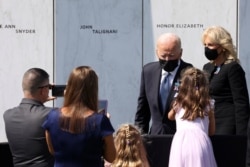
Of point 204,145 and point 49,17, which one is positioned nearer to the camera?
point 204,145

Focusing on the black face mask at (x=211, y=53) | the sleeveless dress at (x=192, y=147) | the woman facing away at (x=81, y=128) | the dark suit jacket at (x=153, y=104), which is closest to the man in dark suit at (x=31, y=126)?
the woman facing away at (x=81, y=128)

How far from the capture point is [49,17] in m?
8.05

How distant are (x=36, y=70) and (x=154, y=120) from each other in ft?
4.14

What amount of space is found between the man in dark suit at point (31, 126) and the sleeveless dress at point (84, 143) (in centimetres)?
48

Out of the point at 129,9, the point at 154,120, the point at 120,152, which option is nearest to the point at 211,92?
the point at 154,120

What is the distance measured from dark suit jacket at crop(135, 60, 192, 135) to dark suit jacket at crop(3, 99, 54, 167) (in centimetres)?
121

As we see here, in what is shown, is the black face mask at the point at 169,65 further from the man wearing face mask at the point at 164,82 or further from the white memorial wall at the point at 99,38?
the white memorial wall at the point at 99,38

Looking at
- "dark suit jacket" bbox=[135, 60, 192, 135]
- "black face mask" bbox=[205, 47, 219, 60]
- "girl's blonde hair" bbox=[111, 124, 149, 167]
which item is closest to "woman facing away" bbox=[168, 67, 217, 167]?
"girl's blonde hair" bbox=[111, 124, 149, 167]

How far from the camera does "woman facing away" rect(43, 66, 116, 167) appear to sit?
4.47 m

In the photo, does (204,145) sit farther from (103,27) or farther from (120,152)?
(103,27)

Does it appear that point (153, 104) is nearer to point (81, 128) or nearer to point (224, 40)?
point (224, 40)

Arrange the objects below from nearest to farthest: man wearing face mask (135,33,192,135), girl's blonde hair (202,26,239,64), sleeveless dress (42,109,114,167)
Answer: sleeveless dress (42,109,114,167), man wearing face mask (135,33,192,135), girl's blonde hair (202,26,239,64)

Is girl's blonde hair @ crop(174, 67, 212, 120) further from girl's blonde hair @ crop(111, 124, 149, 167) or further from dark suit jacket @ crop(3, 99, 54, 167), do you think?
dark suit jacket @ crop(3, 99, 54, 167)

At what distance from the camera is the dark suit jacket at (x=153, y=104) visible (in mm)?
5977
